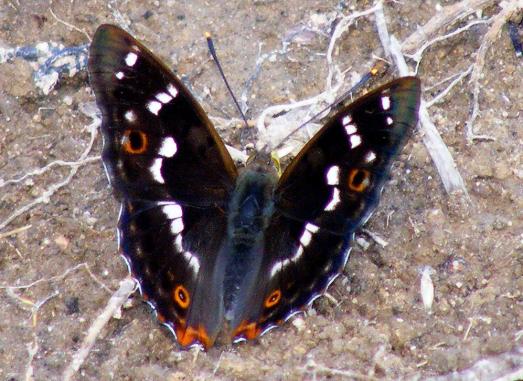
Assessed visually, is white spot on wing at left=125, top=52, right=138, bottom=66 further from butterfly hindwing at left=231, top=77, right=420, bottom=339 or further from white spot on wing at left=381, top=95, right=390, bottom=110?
white spot on wing at left=381, top=95, right=390, bottom=110

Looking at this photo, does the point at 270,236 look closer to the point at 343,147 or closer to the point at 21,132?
the point at 343,147

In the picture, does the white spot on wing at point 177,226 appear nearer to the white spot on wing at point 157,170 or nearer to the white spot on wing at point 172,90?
the white spot on wing at point 157,170

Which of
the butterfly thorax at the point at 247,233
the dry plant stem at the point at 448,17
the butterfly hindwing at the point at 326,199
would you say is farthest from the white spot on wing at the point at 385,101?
the dry plant stem at the point at 448,17

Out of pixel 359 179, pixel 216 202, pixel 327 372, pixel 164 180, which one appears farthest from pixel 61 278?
pixel 359 179

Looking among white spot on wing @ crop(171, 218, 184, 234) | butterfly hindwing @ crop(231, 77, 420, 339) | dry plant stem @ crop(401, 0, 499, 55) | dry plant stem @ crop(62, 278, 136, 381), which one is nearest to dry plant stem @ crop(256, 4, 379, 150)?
dry plant stem @ crop(401, 0, 499, 55)

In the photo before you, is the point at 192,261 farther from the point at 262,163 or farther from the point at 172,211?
the point at 262,163

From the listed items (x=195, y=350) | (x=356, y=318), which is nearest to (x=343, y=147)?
(x=356, y=318)
